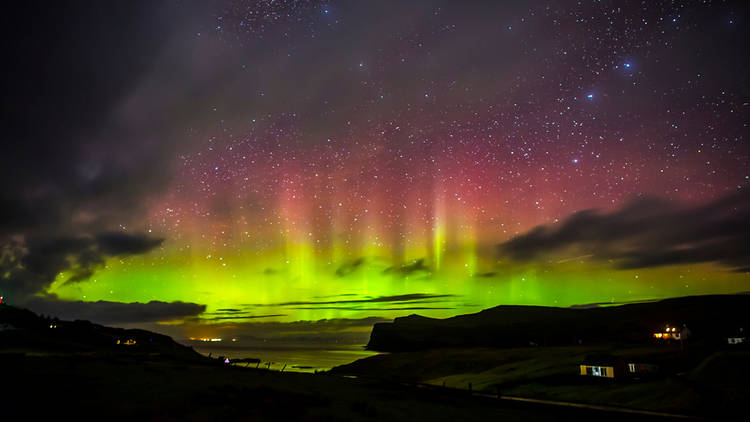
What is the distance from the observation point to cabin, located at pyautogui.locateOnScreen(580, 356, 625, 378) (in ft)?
203

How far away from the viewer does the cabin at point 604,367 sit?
6184cm

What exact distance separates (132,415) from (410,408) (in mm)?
22194

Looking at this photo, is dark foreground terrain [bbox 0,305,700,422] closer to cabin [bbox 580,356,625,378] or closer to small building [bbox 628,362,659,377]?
cabin [bbox 580,356,625,378]

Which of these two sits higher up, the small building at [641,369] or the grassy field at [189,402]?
the grassy field at [189,402]

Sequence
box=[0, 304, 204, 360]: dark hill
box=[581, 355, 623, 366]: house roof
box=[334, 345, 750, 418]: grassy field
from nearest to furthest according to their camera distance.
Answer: box=[334, 345, 750, 418]: grassy field < box=[581, 355, 623, 366]: house roof < box=[0, 304, 204, 360]: dark hill

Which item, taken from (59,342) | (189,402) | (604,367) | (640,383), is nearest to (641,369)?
(604,367)

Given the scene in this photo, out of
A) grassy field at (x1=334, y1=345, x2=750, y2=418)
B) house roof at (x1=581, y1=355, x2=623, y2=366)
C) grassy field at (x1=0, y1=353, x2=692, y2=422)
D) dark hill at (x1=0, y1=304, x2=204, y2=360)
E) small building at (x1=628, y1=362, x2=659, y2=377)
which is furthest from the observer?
dark hill at (x1=0, y1=304, x2=204, y2=360)

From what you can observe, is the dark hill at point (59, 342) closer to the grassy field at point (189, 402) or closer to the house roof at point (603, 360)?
the grassy field at point (189, 402)

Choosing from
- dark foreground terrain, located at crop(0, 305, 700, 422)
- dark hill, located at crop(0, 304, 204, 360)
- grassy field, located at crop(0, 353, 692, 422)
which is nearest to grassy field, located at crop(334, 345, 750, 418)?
dark foreground terrain, located at crop(0, 305, 700, 422)

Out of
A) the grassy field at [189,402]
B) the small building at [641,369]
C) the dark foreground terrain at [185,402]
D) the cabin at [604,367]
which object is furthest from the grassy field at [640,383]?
the grassy field at [189,402]

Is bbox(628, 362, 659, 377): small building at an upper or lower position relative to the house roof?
lower

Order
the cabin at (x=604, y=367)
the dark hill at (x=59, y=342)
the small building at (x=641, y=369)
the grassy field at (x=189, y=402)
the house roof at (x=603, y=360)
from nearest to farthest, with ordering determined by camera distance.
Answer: the grassy field at (x=189, y=402) < the cabin at (x=604, y=367) < the house roof at (x=603, y=360) < the small building at (x=641, y=369) < the dark hill at (x=59, y=342)

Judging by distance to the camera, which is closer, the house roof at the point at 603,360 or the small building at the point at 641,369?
the house roof at the point at 603,360

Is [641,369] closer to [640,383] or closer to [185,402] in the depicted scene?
[640,383]
